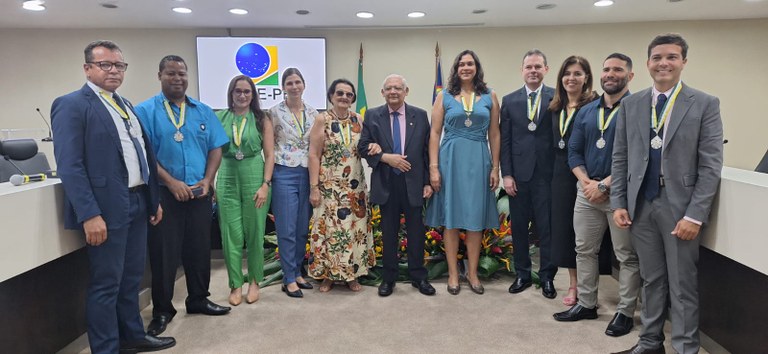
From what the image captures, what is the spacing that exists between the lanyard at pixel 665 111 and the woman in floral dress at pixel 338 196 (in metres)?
1.78

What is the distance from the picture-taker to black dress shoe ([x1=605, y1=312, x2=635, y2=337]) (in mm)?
2521

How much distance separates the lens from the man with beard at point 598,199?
2.47 m

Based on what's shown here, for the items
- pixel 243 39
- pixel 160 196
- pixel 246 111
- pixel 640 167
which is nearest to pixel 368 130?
pixel 246 111

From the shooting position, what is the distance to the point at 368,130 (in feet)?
10.3

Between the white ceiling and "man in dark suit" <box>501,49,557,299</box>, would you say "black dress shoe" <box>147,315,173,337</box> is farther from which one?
the white ceiling

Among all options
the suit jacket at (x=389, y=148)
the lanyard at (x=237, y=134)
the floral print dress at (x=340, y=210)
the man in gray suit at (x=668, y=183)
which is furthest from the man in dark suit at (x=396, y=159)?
the man in gray suit at (x=668, y=183)

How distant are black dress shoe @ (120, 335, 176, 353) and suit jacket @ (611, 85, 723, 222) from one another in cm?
248

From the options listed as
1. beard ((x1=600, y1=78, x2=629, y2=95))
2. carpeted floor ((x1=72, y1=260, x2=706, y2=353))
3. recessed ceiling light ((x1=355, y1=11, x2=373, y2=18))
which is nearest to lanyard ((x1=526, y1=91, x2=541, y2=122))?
beard ((x1=600, y1=78, x2=629, y2=95))

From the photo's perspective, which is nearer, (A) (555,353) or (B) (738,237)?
(B) (738,237)

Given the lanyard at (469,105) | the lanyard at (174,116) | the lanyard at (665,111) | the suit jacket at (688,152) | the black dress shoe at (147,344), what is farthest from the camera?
the lanyard at (469,105)

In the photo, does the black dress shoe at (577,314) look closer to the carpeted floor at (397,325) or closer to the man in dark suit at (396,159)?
the carpeted floor at (397,325)

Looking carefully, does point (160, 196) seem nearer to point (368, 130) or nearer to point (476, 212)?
point (368, 130)

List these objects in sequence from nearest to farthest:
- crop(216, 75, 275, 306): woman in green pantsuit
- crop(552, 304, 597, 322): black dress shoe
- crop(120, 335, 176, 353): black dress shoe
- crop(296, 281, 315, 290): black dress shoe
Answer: crop(120, 335, 176, 353): black dress shoe, crop(552, 304, 597, 322): black dress shoe, crop(216, 75, 275, 306): woman in green pantsuit, crop(296, 281, 315, 290): black dress shoe

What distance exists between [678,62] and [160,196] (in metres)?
2.68
